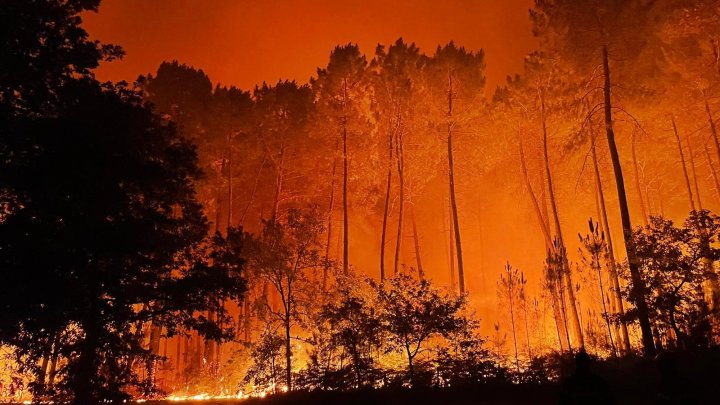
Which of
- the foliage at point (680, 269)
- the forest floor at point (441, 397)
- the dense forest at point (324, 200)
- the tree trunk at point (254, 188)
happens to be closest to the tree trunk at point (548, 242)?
the dense forest at point (324, 200)

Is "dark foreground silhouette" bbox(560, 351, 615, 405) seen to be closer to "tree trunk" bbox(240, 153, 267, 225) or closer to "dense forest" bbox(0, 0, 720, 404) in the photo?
"dense forest" bbox(0, 0, 720, 404)

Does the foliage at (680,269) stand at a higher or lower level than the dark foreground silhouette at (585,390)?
higher

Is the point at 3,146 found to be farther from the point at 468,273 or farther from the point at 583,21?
the point at 468,273

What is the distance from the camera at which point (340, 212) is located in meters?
35.5

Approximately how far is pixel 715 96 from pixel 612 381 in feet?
51.0

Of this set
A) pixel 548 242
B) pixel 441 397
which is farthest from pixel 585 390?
pixel 548 242

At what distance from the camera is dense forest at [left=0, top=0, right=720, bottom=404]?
11.2 metres

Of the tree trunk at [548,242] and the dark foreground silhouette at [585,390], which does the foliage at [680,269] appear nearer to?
the tree trunk at [548,242]

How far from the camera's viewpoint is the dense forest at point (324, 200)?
11250mm

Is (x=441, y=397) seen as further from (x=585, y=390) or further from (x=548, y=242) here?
(x=548, y=242)

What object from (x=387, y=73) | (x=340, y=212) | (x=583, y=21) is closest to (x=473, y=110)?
(x=387, y=73)

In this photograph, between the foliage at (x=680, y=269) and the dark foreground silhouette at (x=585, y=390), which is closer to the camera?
the dark foreground silhouette at (x=585, y=390)

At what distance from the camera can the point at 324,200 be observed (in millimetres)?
33250

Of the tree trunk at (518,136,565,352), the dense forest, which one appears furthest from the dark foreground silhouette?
the tree trunk at (518,136,565,352)
